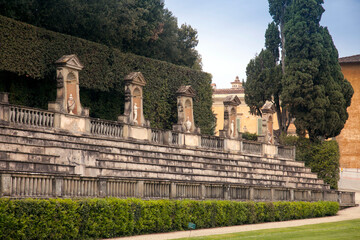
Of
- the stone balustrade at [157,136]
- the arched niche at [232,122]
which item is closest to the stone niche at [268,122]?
the arched niche at [232,122]

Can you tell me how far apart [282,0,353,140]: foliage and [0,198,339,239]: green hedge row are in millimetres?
18357

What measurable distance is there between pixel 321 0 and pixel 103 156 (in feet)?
94.2

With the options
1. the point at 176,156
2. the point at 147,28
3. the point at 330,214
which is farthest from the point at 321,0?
the point at 176,156

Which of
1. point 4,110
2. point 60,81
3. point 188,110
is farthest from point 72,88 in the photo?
point 188,110

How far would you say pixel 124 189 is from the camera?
20250mm

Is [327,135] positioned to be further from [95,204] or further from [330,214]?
[95,204]

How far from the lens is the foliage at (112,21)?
103 feet

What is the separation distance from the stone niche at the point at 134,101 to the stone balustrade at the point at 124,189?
18.8ft

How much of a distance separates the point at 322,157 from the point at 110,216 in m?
28.7

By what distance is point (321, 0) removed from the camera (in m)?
46.1

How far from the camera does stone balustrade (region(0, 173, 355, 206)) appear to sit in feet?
53.3

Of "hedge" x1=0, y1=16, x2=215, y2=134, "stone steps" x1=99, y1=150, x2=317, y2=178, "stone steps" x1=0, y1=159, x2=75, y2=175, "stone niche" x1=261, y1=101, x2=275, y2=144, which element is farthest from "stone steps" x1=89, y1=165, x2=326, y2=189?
"hedge" x1=0, y1=16, x2=215, y2=134

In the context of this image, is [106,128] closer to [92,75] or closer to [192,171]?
[192,171]

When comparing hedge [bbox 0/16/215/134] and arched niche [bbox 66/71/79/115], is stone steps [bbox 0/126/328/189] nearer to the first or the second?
arched niche [bbox 66/71/79/115]
